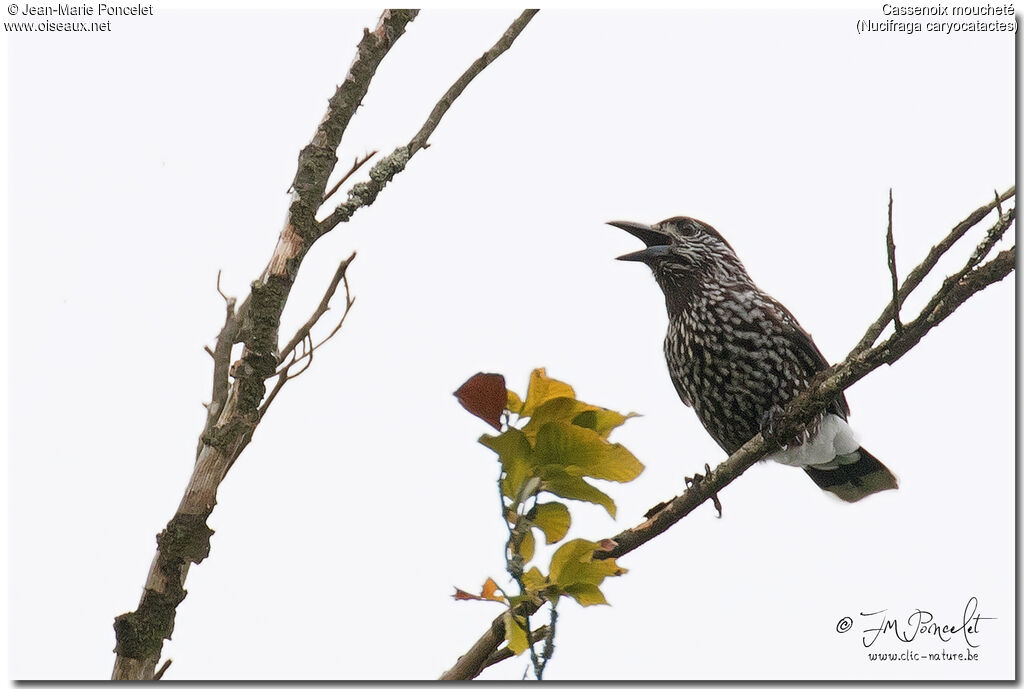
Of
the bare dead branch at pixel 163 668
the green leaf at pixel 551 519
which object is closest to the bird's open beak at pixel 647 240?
the green leaf at pixel 551 519

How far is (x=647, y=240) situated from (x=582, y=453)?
107 inches

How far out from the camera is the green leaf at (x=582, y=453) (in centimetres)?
222

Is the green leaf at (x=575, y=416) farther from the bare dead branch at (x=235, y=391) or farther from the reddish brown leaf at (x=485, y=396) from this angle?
the bare dead branch at (x=235, y=391)

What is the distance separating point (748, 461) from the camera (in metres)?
3.12

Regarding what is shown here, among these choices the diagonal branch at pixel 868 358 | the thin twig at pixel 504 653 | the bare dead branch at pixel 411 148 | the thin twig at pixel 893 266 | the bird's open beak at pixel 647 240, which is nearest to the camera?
the thin twig at pixel 504 653

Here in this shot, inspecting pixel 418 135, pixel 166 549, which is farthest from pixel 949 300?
pixel 166 549

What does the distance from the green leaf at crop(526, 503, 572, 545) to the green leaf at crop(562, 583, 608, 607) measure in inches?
4.0

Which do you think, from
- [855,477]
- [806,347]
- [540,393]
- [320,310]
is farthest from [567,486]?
[855,477]

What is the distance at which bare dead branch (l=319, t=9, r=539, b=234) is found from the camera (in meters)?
3.15

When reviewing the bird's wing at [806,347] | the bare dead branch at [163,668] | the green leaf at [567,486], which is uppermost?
the bird's wing at [806,347]

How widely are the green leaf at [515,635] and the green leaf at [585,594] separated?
4.6 inches

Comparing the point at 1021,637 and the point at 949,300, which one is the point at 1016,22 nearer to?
the point at 949,300

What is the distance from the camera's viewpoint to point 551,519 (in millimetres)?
2240

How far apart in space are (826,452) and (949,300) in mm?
1874
